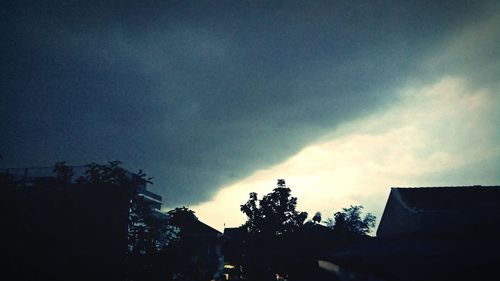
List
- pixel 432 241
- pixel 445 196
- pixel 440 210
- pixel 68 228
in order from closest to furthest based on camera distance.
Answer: pixel 68 228, pixel 432 241, pixel 440 210, pixel 445 196

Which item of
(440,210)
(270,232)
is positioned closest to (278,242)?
(270,232)

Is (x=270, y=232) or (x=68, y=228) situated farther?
(x=270, y=232)

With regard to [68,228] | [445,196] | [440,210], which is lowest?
[68,228]

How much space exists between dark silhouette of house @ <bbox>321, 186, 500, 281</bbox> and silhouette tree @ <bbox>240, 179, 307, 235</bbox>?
265 centimetres

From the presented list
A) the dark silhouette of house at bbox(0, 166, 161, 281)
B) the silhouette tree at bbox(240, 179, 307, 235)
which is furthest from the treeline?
the dark silhouette of house at bbox(0, 166, 161, 281)

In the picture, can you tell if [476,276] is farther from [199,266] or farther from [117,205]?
[117,205]

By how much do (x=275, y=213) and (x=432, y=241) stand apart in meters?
8.93

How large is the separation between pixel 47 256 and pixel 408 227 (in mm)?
23807

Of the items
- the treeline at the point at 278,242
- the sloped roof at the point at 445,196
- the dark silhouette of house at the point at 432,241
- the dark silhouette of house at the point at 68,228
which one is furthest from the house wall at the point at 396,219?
the dark silhouette of house at the point at 68,228

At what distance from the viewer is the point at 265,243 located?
15.6 metres

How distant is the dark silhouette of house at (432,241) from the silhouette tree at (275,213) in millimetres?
2650

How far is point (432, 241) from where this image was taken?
15.5 m

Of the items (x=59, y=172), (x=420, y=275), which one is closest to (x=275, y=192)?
(x=420, y=275)

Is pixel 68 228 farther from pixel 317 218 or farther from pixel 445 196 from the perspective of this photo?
pixel 445 196
